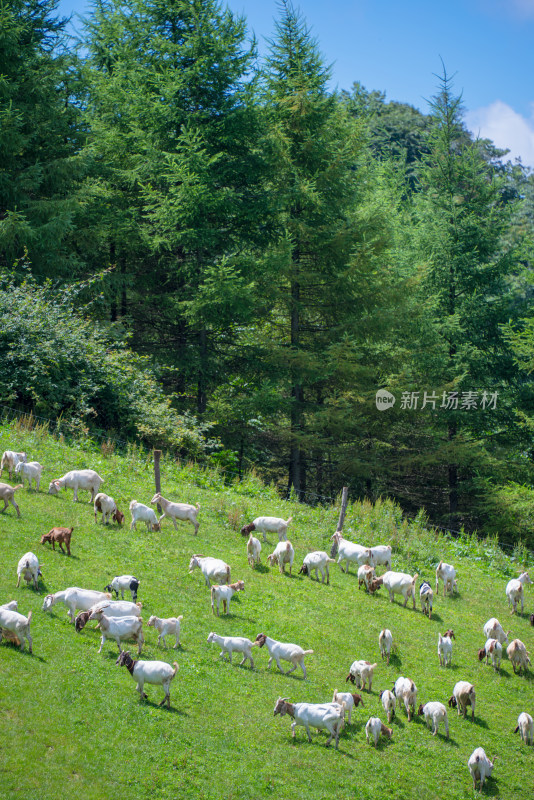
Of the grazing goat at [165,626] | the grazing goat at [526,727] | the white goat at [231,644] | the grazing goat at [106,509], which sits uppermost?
the grazing goat at [106,509]

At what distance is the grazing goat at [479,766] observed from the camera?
999 centimetres

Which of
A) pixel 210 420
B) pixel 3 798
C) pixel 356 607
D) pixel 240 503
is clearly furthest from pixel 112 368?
pixel 3 798

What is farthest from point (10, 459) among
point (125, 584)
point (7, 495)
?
point (125, 584)

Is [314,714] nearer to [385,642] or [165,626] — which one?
[165,626]

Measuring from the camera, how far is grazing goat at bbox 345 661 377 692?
468 inches

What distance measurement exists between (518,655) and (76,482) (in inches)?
395

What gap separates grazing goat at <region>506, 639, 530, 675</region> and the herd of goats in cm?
2

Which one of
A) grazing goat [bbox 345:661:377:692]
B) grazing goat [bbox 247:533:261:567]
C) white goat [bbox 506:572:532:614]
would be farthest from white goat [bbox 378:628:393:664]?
white goat [bbox 506:572:532:614]

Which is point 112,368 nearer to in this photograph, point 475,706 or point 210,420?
point 210,420

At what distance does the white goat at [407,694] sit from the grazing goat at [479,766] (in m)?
1.45

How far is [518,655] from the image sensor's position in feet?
46.9

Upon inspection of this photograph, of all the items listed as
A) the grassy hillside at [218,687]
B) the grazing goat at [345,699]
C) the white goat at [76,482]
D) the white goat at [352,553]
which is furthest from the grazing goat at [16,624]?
the white goat at [352,553]

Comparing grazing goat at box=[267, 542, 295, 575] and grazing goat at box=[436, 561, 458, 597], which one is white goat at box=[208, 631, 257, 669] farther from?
grazing goat at box=[436, 561, 458, 597]

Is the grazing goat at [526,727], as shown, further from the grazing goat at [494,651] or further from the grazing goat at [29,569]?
the grazing goat at [29,569]
